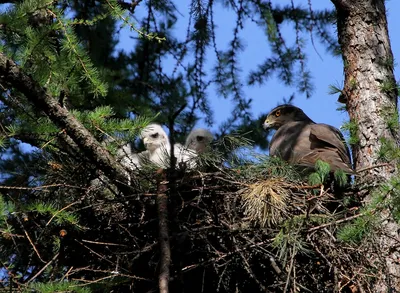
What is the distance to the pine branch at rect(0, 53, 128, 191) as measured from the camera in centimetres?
611

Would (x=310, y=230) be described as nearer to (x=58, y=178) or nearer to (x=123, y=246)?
(x=123, y=246)

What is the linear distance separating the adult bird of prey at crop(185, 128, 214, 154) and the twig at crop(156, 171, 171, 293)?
1.79 m

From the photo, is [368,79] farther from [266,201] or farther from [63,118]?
[63,118]

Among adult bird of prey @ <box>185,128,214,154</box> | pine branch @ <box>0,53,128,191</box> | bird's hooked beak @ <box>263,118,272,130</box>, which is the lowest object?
pine branch @ <box>0,53,128,191</box>

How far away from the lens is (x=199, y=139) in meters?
8.44

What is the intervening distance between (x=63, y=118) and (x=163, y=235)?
108cm

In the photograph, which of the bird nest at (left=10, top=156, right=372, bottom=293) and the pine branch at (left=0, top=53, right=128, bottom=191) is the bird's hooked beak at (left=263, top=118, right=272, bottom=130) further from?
the pine branch at (left=0, top=53, right=128, bottom=191)

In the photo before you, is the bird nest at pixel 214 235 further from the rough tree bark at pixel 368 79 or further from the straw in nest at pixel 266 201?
the rough tree bark at pixel 368 79

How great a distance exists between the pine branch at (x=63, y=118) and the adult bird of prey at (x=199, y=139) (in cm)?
195

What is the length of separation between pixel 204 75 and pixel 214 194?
274 cm

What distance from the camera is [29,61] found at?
251 inches

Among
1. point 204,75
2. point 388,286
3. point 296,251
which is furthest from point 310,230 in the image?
point 204,75

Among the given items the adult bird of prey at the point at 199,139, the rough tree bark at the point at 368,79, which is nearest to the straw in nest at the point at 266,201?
the rough tree bark at the point at 368,79

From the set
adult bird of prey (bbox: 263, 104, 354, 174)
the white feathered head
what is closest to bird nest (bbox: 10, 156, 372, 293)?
adult bird of prey (bbox: 263, 104, 354, 174)
